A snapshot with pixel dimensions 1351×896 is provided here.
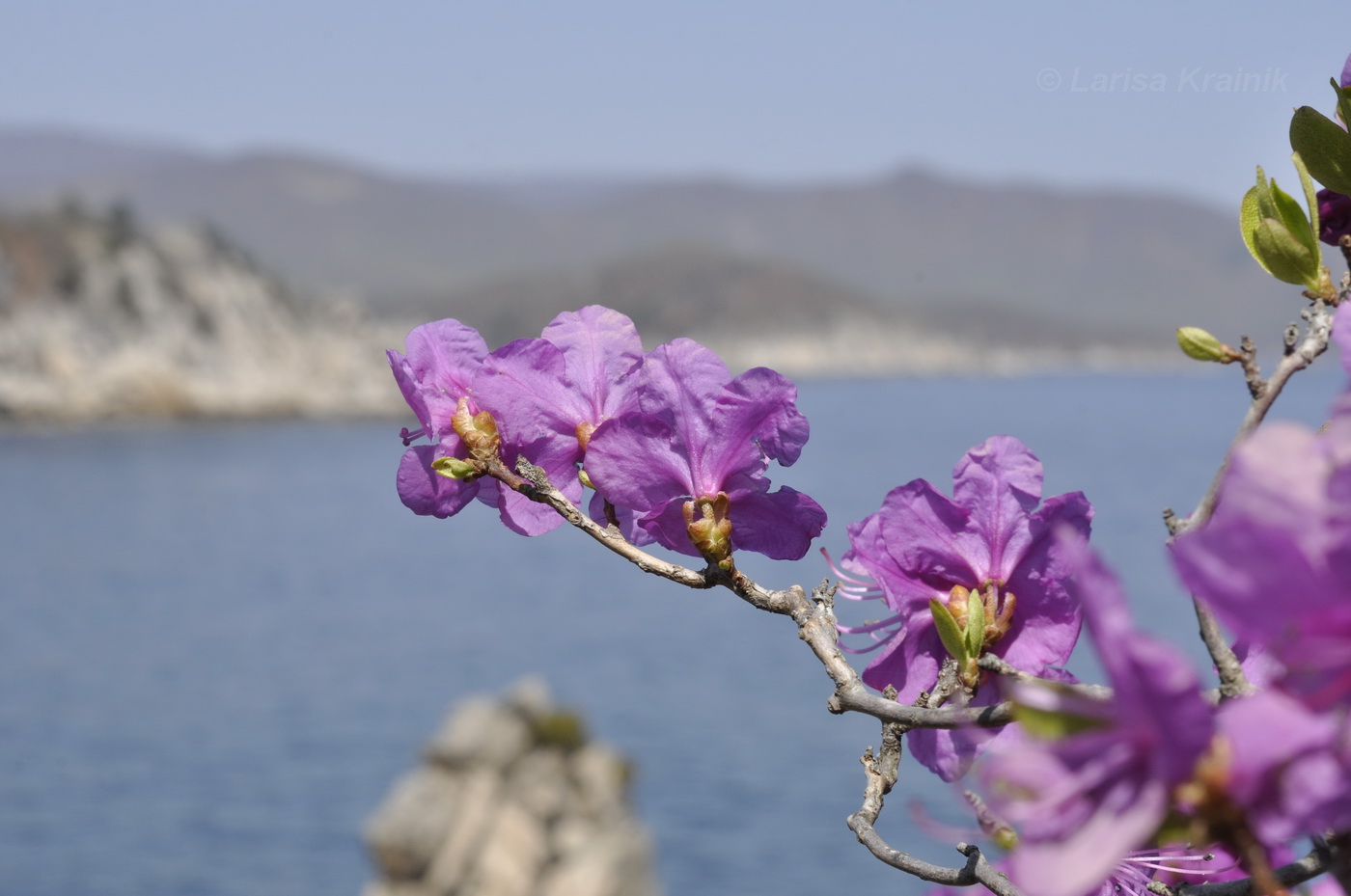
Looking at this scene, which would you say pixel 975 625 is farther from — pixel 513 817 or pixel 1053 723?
pixel 513 817

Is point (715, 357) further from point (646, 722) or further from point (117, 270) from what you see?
→ point (117, 270)

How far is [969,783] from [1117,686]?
0.58 metres

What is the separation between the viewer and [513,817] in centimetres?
1420

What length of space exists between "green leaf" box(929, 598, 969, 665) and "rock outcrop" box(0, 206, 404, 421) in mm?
67700

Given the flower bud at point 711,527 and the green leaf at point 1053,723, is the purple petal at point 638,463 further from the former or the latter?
the green leaf at point 1053,723

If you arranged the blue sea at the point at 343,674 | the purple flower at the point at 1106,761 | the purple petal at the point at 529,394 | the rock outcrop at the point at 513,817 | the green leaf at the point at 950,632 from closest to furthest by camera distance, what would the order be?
1. the purple flower at the point at 1106,761
2. the green leaf at the point at 950,632
3. the purple petal at the point at 529,394
4. the rock outcrop at the point at 513,817
5. the blue sea at the point at 343,674

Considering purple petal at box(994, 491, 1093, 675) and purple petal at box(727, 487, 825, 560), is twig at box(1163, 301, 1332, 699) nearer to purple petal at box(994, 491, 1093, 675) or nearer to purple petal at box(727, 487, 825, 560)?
purple petal at box(994, 491, 1093, 675)

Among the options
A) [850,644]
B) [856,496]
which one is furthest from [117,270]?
[850,644]

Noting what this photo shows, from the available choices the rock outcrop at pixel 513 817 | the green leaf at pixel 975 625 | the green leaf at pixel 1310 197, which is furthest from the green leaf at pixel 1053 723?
the rock outcrop at pixel 513 817

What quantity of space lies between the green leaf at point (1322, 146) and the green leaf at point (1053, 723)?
84 centimetres

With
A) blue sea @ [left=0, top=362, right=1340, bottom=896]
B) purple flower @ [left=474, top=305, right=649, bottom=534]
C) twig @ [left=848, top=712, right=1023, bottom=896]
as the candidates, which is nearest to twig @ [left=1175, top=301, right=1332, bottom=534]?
twig @ [left=848, top=712, right=1023, bottom=896]

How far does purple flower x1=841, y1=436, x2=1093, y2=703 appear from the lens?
142 centimetres

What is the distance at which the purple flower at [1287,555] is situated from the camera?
709mm

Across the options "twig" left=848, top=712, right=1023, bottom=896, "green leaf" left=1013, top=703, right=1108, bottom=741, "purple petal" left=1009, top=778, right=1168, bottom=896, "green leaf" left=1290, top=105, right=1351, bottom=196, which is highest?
"green leaf" left=1290, top=105, right=1351, bottom=196
